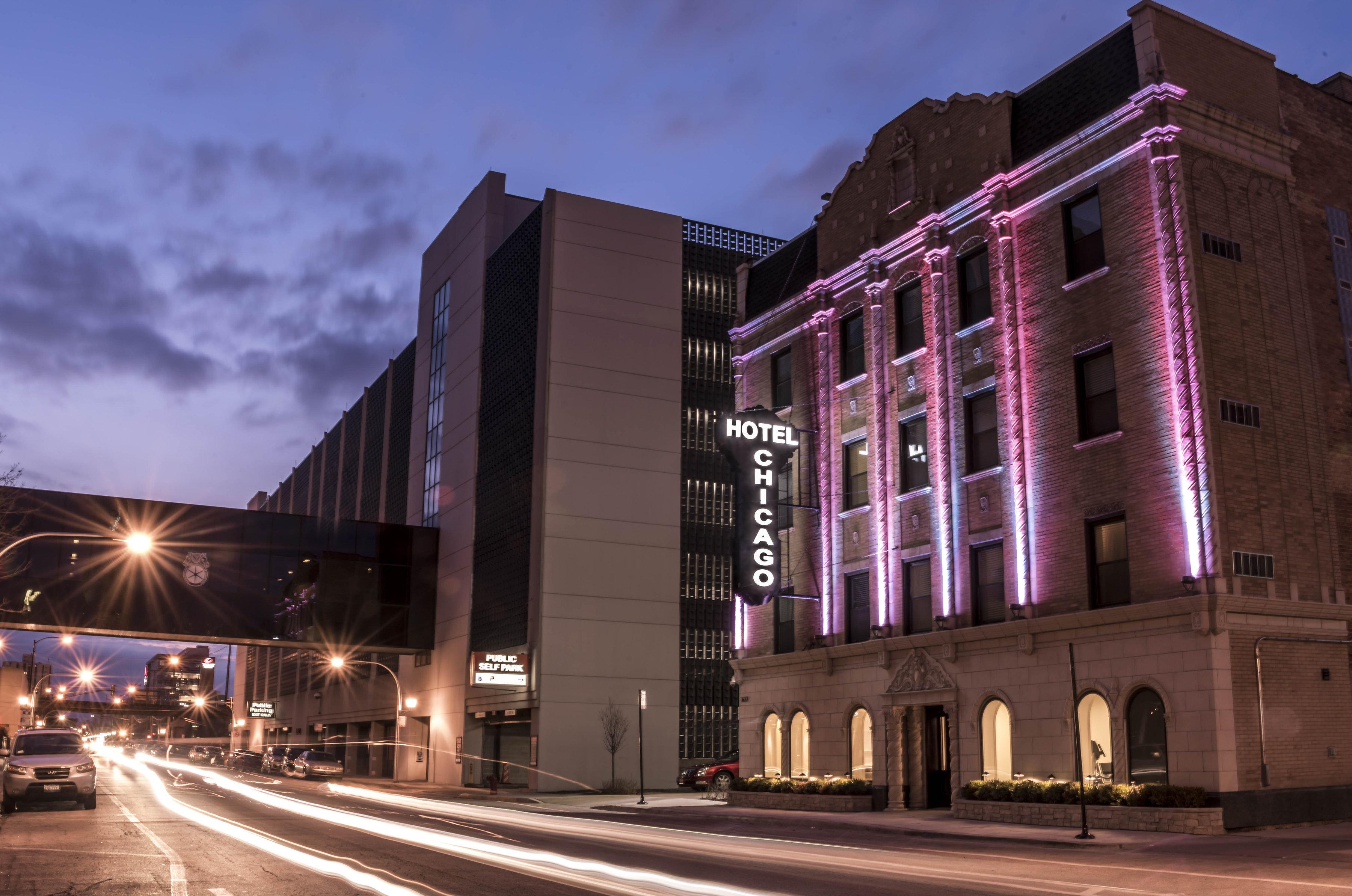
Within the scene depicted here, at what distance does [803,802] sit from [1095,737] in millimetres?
10179

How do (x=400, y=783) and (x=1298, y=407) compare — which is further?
(x=400, y=783)

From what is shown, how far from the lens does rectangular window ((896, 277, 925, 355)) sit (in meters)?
34.4

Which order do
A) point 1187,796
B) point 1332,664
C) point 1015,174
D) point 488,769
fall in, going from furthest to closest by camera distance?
point 488,769, point 1015,174, point 1332,664, point 1187,796

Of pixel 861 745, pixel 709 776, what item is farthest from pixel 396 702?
pixel 861 745

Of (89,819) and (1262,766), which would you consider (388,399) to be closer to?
(89,819)

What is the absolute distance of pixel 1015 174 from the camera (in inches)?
1207

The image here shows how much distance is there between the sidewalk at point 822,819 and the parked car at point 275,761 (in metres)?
26.8

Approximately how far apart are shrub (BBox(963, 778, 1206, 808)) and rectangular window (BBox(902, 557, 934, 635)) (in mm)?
5017

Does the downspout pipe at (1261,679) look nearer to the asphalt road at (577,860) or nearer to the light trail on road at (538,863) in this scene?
the asphalt road at (577,860)

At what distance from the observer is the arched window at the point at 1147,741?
965 inches

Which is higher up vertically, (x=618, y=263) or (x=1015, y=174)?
(x=618, y=263)

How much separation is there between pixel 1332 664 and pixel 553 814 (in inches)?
814

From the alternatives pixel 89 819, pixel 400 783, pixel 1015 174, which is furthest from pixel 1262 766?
pixel 400 783

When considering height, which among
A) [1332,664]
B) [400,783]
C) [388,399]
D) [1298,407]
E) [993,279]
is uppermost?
[388,399]
